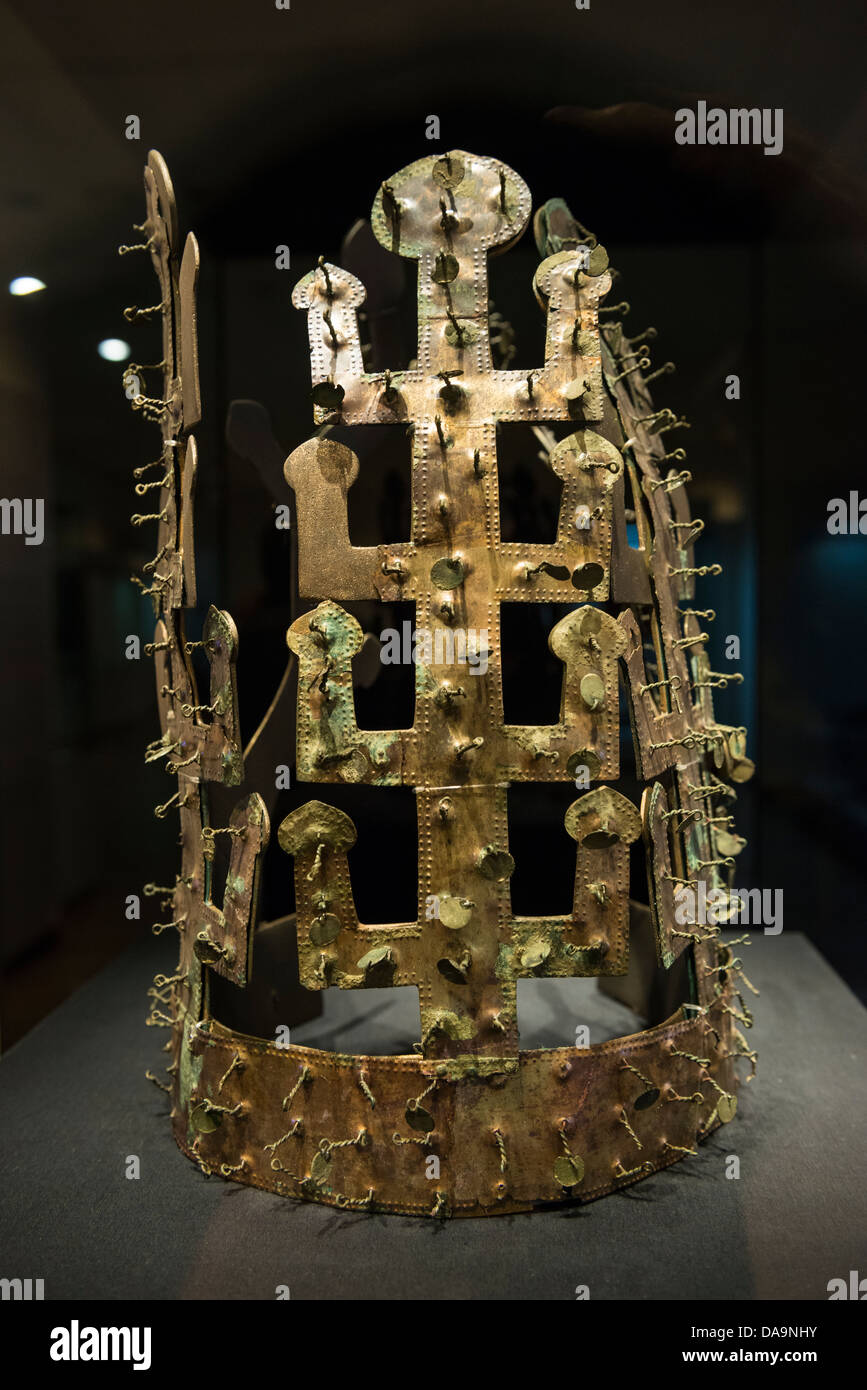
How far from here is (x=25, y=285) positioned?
4465mm

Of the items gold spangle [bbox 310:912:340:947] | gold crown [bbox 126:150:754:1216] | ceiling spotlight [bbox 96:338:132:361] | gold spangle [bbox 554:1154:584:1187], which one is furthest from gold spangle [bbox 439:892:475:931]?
ceiling spotlight [bbox 96:338:132:361]

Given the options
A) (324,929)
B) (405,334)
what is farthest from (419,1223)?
(405,334)

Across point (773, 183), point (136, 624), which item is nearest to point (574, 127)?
point (773, 183)

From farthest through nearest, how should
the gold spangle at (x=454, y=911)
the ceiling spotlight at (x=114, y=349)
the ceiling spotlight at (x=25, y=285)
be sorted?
the ceiling spotlight at (x=114, y=349)
the ceiling spotlight at (x=25, y=285)
the gold spangle at (x=454, y=911)

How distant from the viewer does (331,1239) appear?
310 centimetres

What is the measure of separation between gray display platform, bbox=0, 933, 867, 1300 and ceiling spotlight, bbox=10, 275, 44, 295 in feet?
12.0

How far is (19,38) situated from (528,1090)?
4493 mm

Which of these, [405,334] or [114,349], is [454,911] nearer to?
[405,334]

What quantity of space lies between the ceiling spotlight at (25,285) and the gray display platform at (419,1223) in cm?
367

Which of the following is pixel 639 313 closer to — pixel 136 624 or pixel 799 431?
pixel 799 431

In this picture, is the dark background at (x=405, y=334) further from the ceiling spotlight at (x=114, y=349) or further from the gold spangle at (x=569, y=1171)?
the gold spangle at (x=569, y=1171)

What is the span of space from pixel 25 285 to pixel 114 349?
20.9 inches

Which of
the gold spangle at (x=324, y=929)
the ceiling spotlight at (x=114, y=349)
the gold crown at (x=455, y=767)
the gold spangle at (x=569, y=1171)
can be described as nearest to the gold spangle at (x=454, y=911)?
the gold crown at (x=455, y=767)

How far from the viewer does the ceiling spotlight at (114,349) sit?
4859mm
